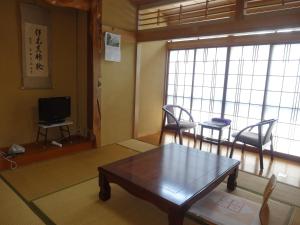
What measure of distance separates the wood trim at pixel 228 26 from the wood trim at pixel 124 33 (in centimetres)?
13

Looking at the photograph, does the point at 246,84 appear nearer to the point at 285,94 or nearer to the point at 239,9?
the point at 285,94

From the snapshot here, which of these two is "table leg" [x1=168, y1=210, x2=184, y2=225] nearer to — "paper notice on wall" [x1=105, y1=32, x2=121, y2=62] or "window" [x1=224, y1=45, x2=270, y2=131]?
"paper notice on wall" [x1=105, y1=32, x2=121, y2=62]

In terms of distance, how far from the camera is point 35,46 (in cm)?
336

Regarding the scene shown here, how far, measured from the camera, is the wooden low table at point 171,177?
1.74m

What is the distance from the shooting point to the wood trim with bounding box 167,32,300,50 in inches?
141

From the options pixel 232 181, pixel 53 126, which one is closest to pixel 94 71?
pixel 53 126

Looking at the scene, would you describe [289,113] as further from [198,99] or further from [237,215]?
[237,215]

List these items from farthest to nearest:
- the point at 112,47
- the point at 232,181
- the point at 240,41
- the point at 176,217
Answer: the point at 240,41
the point at 112,47
the point at 232,181
the point at 176,217

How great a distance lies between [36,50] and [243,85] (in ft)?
11.7

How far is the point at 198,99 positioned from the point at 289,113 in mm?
1723

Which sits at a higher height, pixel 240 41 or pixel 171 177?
pixel 240 41

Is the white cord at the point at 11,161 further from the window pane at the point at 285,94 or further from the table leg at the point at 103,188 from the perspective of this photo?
the window pane at the point at 285,94

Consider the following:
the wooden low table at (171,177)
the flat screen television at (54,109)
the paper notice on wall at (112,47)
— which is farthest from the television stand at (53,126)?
the wooden low table at (171,177)

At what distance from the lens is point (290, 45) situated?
3701mm
